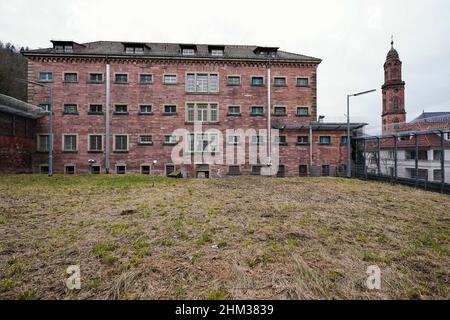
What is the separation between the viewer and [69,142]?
2061 cm

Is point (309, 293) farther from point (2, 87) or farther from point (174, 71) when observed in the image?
point (2, 87)

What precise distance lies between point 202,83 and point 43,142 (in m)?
16.9

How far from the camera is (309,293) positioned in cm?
280

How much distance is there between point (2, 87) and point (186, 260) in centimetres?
3874

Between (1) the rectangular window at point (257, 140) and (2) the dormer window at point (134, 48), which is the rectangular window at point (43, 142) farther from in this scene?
(1) the rectangular window at point (257, 140)

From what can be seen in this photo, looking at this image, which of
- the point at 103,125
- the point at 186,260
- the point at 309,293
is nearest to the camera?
the point at 309,293

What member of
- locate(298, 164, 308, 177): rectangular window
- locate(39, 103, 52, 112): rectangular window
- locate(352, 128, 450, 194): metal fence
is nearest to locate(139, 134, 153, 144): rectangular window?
locate(39, 103, 52, 112): rectangular window

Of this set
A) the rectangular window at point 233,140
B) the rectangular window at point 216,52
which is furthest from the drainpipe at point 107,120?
the rectangular window at point 233,140

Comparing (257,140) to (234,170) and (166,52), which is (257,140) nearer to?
(234,170)

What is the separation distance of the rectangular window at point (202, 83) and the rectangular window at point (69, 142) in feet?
40.9

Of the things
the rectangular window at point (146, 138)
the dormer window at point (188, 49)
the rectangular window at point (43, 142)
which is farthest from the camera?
the dormer window at point (188, 49)

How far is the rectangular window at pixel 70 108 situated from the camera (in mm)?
20641

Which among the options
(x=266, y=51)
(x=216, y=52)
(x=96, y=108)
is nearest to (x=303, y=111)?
(x=266, y=51)

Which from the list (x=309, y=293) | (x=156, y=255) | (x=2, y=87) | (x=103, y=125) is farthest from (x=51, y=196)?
(x=2, y=87)
